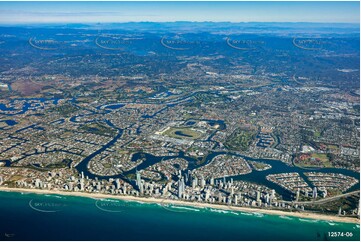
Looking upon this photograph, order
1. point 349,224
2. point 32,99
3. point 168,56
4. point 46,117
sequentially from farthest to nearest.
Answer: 1. point 168,56
2. point 32,99
3. point 46,117
4. point 349,224

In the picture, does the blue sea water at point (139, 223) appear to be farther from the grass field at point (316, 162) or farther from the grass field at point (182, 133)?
the grass field at point (182, 133)


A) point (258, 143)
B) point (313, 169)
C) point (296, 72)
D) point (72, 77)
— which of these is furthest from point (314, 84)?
point (72, 77)

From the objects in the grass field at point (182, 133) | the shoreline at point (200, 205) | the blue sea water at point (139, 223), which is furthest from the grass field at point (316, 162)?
the grass field at point (182, 133)

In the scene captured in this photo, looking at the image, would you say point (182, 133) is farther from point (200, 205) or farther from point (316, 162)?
point (200, 205)

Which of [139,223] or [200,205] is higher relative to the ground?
[200,205]

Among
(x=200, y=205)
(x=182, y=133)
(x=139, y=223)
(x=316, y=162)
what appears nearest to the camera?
(x=139, y=223)

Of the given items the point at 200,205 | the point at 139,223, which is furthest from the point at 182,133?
the point at 139,223

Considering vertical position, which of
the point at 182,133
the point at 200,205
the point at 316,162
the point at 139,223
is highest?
the point at 182,133

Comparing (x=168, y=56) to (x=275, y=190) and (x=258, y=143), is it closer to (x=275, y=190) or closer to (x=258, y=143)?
(x=258, y=143)
